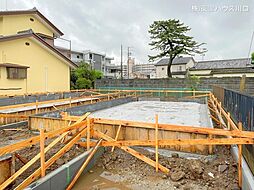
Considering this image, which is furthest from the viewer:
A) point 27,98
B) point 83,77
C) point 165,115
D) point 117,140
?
point 83,77

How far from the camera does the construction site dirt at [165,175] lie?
3.01 metres

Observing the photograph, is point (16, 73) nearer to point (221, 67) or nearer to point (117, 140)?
point (117, 140)

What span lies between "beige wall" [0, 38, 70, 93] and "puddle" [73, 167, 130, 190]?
372 inches

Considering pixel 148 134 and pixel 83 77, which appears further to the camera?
pixel 83 77

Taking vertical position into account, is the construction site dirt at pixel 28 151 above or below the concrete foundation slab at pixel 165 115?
below

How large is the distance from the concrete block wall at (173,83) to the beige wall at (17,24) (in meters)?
6.82

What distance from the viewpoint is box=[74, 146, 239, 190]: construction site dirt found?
301 centimetres

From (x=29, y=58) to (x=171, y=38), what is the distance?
1372 centimetres

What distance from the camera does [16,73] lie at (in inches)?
429

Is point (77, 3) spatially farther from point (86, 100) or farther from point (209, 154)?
point (209, 154)

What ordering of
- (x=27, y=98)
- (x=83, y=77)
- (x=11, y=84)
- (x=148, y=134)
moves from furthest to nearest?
(x=83, y=77), (x=11, y=84), (x=27, y=98), (x=148, y=134)

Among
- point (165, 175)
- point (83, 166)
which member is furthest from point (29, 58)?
point (165, 175)

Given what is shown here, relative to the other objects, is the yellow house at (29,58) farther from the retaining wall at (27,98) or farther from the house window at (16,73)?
the retaining wall at (27,98)

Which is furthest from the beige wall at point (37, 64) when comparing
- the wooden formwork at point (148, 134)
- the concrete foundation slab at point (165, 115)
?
the wooden formwork at point (148, 134)
